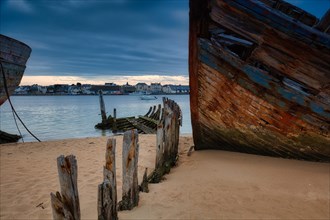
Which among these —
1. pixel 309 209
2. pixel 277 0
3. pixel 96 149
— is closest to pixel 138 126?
pixel 96 149

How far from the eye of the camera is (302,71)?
3.71 metres

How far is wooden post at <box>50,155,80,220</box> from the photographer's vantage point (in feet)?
8.53

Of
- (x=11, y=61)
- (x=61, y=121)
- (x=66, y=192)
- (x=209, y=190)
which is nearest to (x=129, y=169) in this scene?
(x=66, y=192)

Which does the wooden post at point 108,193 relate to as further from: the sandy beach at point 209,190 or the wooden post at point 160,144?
the wooden post at point 160,144

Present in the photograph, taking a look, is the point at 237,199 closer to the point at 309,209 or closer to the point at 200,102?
the point at 309,209

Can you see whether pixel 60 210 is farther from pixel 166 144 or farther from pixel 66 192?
pixel 166 144

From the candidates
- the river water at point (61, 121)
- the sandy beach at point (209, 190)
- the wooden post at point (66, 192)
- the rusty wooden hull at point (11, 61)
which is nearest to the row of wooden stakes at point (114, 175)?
the wooden post at point (66, 192)

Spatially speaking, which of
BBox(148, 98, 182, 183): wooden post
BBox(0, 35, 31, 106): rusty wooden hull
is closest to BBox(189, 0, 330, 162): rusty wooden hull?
BBox(148, 98, 182, 183): wooden post

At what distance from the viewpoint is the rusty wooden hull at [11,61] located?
9.83 metres

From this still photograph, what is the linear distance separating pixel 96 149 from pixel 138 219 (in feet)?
21.9

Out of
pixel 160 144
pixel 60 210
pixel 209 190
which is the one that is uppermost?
pixel 160 144

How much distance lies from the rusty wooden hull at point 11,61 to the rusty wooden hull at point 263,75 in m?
8.10

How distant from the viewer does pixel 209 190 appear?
15.6 feet

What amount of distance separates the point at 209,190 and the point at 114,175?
2122 millimetres
